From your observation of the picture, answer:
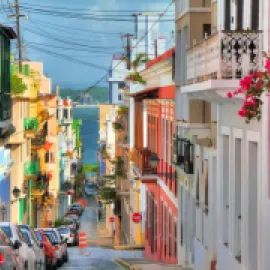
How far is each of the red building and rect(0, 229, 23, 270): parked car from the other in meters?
13.2

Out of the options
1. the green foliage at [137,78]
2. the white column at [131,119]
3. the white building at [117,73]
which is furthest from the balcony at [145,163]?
the white building at [117,73]

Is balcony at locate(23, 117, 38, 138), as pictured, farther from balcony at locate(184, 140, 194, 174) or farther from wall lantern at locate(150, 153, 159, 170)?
balcony at locate(184, 140, 194, 174)

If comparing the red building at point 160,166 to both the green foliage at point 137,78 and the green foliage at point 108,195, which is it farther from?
the green foliage at point 108,195

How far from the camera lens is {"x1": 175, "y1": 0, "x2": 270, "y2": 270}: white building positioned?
14.4m

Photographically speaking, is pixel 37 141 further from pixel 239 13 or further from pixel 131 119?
pixel 239 13

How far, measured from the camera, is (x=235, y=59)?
14492mm

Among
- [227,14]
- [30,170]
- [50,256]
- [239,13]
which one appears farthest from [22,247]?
[30,170]

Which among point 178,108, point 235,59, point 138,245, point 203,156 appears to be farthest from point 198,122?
point 138,245

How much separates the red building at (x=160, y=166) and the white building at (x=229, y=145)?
805cm

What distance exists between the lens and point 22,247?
2133 cm

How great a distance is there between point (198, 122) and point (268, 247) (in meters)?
11.8

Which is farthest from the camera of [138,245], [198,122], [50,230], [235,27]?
[138,245]

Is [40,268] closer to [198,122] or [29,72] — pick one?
[198,122]

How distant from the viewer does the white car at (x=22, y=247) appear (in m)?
21.2
